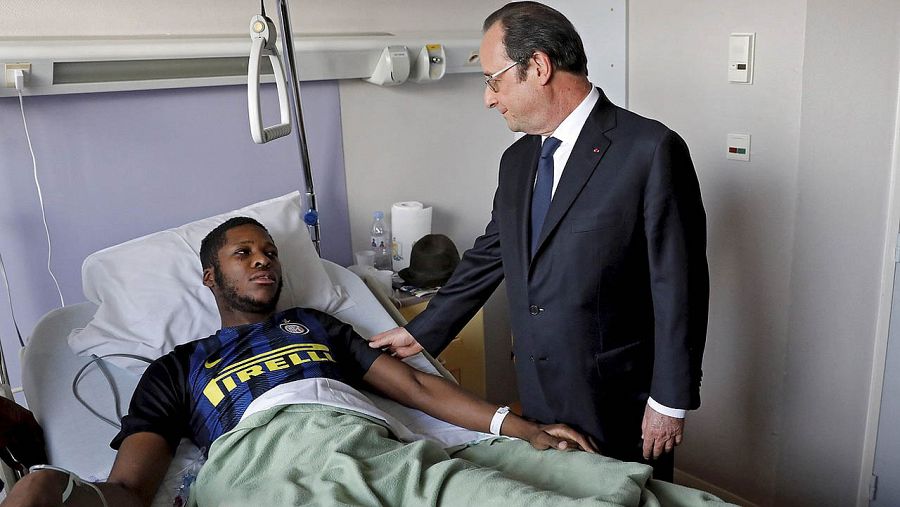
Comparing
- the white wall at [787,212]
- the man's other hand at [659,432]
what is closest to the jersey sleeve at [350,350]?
the man's other hand at [659,432]

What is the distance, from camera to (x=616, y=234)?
5.90 feet

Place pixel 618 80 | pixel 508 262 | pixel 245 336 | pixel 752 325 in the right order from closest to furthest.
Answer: pixel 508 262 → pixel 245 336 → pixel 752 325 → pixel 618 80

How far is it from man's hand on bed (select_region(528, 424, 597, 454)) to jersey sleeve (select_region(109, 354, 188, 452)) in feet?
2.71

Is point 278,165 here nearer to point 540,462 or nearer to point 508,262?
point 508,262

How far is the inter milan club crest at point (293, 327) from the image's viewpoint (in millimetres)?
2189

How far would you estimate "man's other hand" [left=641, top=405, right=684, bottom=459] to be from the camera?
183 centimetres

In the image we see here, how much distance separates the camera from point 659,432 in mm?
1843

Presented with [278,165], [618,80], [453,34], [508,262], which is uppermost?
[453,34]

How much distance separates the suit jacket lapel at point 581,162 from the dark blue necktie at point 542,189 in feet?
0.16

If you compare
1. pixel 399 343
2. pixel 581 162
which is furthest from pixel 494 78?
pixel 399 343

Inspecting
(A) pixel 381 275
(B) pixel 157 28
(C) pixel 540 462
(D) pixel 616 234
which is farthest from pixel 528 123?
(B) pixel 157 28

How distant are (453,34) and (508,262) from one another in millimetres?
1479

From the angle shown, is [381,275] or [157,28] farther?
[381,275]

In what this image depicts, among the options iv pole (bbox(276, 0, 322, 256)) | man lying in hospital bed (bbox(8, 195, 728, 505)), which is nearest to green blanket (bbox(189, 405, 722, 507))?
man lying in hospital bed (bbox(8, 195, 728, 505))
